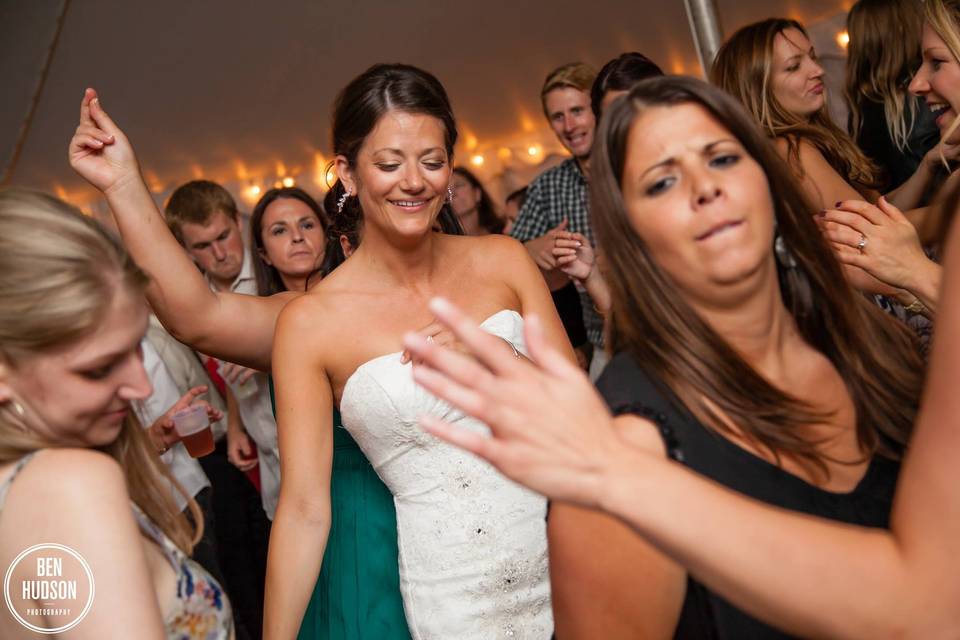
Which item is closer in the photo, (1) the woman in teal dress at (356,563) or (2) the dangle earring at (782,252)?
(2) the dangle earring at (782,252)

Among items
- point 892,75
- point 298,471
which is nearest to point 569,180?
point 892,75

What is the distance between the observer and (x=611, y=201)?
142cm

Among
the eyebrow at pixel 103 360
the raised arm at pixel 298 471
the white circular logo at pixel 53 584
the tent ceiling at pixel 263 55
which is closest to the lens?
the white circular logo at pixel 53 584

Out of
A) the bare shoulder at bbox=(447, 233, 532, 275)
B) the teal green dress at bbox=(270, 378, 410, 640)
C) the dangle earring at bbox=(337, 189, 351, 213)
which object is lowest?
the teal green dress at bbox=(270, 378, 410, 640)

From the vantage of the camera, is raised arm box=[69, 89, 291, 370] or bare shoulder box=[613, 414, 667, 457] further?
raised arm box=[69, 89, 291, 370]

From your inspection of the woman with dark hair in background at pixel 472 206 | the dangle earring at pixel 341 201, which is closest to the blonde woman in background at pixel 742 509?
the dangle earring at pixel 341 201

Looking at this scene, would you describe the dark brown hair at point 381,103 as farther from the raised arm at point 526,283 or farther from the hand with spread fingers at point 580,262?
the hand with spread fingers at point 580,262

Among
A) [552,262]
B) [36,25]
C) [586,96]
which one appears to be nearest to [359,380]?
[552,262]

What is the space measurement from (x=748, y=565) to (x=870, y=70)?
272cm

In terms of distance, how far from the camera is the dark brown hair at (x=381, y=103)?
2.12 m

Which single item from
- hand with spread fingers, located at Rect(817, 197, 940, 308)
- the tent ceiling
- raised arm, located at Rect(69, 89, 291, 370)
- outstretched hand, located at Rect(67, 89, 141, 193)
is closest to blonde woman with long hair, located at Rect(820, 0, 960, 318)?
hand with spread fingers, located at Rect(817, 197, 940, 308)

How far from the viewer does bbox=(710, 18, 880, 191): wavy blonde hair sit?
8.58 feet

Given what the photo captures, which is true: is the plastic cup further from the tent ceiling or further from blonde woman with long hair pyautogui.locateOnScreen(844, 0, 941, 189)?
the tent ceiling

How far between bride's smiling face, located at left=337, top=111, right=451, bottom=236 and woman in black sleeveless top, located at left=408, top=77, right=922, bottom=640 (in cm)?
72
